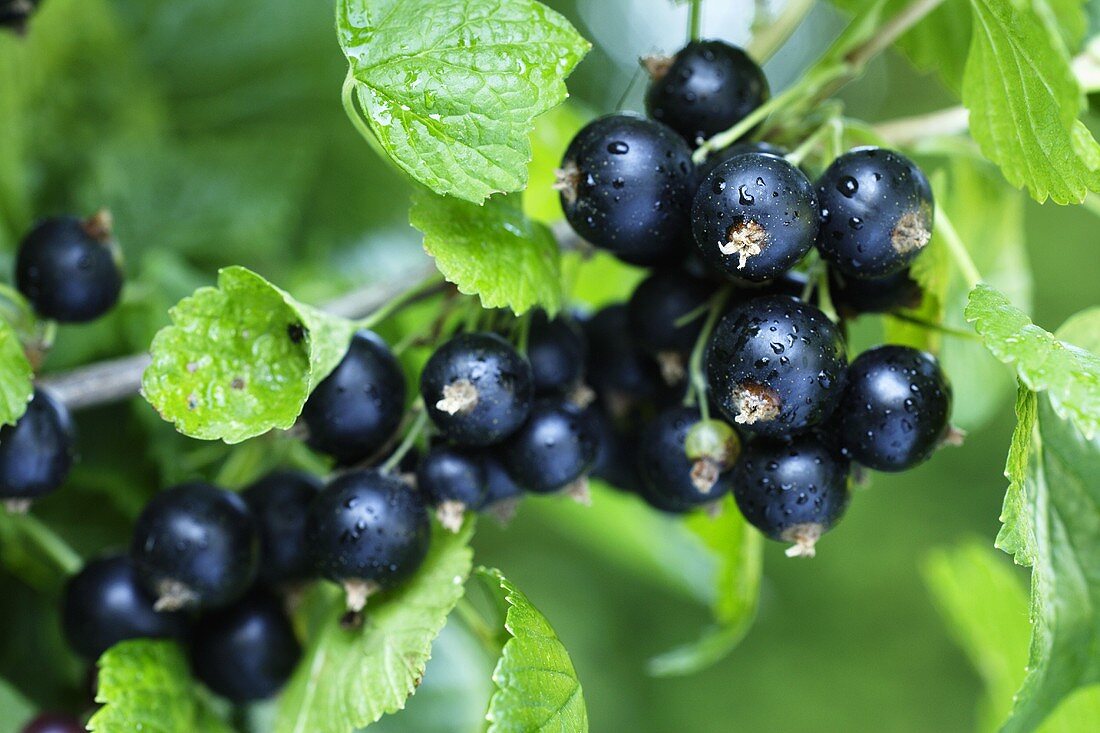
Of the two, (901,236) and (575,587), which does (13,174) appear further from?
(575,587)

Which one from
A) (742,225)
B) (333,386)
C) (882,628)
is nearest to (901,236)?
(742,225)

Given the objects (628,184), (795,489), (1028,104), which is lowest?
(795,489)

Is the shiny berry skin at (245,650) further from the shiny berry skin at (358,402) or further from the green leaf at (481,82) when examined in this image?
the green leaf at (481,82)

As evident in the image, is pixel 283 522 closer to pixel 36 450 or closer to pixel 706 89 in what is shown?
pixel 36 450

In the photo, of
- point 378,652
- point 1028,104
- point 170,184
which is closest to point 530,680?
point 378,652

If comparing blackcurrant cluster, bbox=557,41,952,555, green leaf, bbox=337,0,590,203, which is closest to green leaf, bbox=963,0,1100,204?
blackcurrant cluster, bbox=557,41,952,555

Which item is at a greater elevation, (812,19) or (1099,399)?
(1099,399)

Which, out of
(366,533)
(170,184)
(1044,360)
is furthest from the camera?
(170,184)
